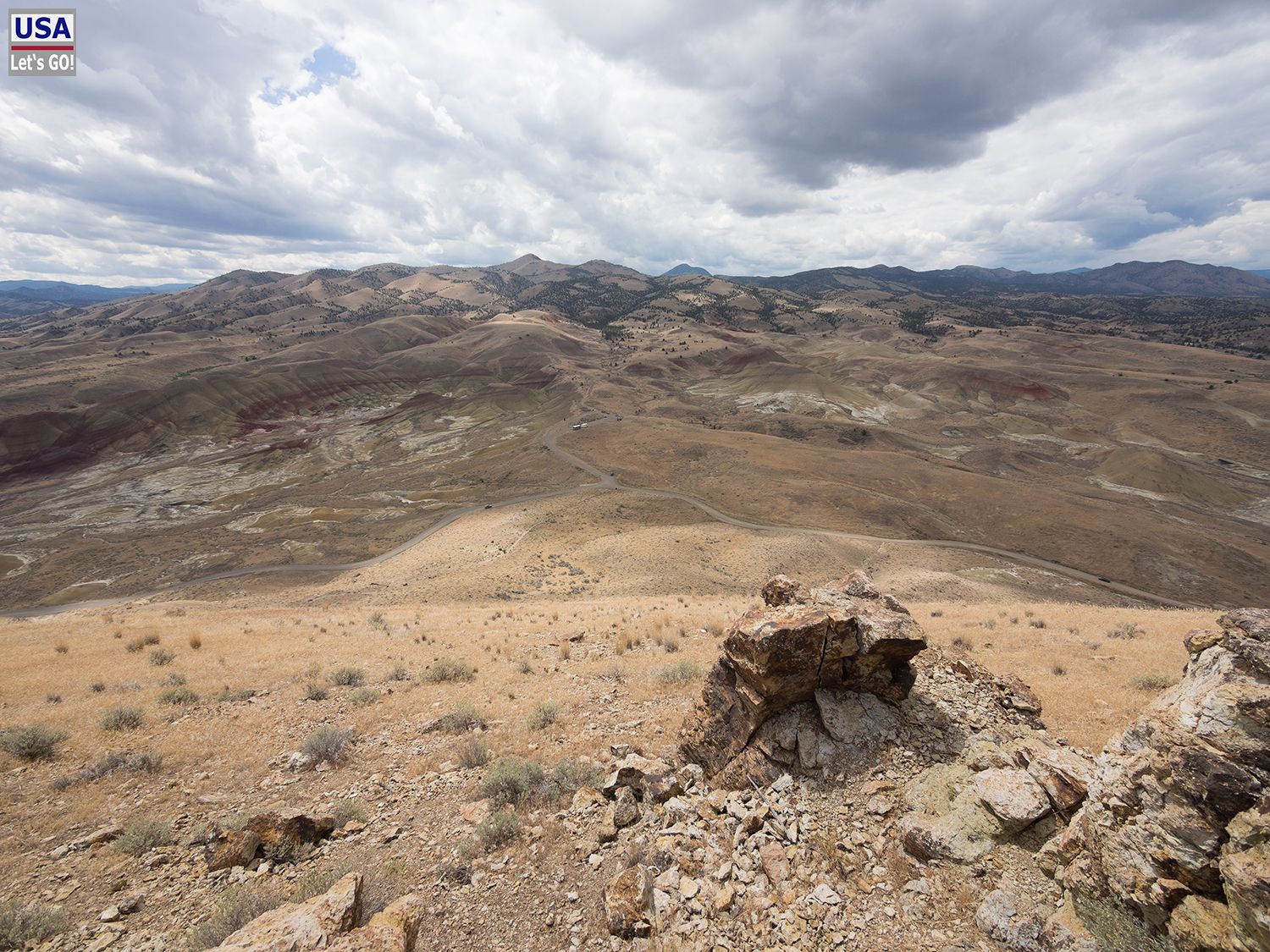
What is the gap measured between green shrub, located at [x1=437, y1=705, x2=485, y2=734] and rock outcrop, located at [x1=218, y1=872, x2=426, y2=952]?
587 centimetres

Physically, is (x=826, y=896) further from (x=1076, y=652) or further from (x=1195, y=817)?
(x=1076, y=652)

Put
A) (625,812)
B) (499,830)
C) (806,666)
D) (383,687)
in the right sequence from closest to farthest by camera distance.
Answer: (499,830) < (625,812) < (806,666) < (383,687)

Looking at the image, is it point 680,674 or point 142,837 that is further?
point 680,674

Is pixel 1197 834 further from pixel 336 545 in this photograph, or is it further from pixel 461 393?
pixel 461 393

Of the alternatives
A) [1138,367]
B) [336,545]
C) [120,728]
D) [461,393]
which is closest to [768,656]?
[120,728]

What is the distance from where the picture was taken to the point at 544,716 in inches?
524

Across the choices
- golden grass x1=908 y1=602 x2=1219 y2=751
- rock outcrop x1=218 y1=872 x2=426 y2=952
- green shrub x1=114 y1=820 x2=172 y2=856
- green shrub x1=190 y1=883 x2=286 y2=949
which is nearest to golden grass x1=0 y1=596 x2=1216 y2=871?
golden grass x1=908 y1=602 x2=1219 y2=751

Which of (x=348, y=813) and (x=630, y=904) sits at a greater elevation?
(x=630, y=904)

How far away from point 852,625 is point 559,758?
7.36 m

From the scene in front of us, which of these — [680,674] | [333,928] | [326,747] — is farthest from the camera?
[680,674]

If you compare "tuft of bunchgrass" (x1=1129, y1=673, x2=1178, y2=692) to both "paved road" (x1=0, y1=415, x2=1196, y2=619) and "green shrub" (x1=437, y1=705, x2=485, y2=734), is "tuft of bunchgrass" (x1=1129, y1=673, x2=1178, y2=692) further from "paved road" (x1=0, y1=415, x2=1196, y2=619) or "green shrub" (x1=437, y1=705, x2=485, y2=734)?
"paved road" (x1=0, y1=415, x2=1196, y2=619)

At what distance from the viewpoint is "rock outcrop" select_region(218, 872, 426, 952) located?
6.16 metres

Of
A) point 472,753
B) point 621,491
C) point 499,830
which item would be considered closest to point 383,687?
point 472,753

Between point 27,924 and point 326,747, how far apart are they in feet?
16.0
